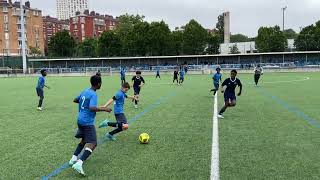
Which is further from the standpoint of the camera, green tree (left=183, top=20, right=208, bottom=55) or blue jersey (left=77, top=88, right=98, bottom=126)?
green tree (left=183, top=20, right=208, bottom=55)

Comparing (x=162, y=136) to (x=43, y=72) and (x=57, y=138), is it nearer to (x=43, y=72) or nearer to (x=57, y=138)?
(x=57, y=138)

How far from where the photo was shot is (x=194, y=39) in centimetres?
A: 8838

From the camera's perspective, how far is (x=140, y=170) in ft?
23.2

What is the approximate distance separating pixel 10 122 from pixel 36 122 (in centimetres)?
88

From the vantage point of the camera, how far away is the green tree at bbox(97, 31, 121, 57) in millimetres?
89812

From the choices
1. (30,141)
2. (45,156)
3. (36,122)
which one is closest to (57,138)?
(30,141)

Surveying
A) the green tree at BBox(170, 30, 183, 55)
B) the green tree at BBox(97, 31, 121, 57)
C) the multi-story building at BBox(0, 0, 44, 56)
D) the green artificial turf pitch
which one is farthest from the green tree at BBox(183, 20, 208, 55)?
the green artificial turf pitch

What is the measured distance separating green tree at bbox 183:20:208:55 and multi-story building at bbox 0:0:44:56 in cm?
4247

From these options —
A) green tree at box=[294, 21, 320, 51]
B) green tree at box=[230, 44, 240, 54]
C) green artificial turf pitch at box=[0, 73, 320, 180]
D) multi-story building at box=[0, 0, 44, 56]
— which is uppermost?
multi-story building at box=[0, 0, 44, 56]

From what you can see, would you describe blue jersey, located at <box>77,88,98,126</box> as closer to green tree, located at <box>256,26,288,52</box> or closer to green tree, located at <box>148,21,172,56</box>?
green tree, located at <box>148,21,172,56</box>

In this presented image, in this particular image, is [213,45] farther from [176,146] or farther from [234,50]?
[176,146]

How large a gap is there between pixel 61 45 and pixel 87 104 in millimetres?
95077

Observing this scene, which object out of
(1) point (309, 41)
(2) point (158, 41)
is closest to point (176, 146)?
(2) point (158, 41)

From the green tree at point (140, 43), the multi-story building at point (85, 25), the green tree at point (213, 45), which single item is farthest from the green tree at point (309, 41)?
the multi-story building at point (85, 25)
